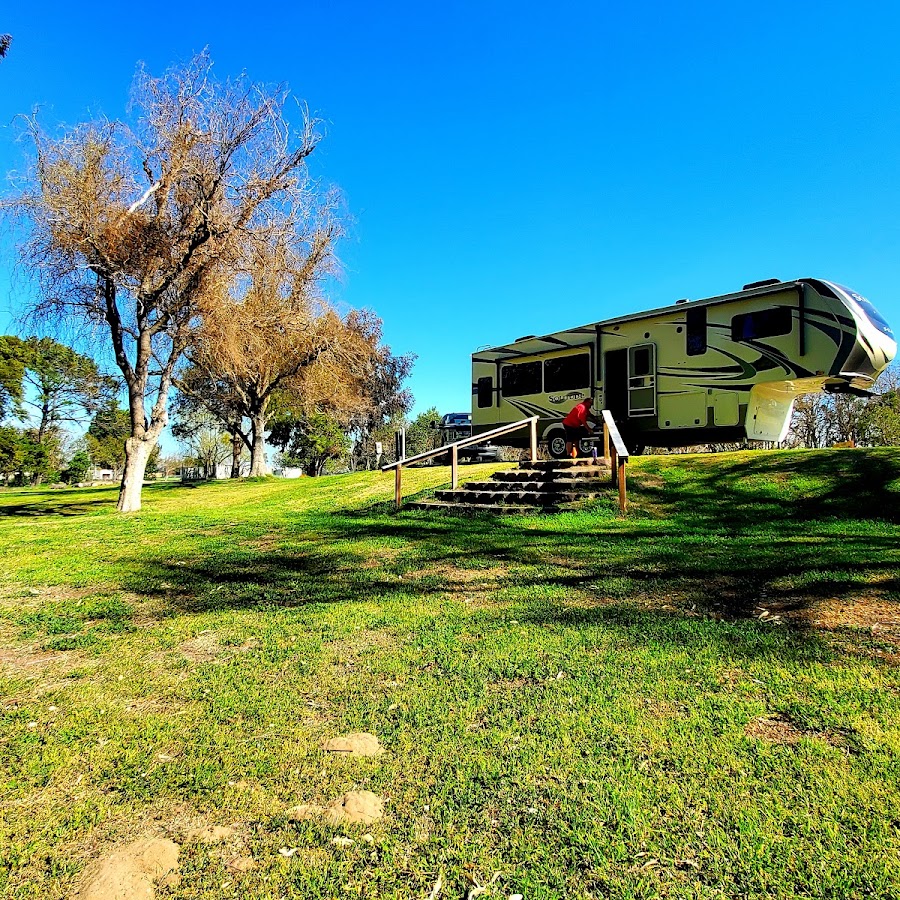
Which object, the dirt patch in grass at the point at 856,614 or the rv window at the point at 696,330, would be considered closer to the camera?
the dirt patch in grass at the point at 856,614

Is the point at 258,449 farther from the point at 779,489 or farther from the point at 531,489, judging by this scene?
the point at 779,489

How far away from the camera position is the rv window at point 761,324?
1111cm

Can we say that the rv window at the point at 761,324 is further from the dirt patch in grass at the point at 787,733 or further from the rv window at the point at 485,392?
the dirt patch in grass at the point at 787,733

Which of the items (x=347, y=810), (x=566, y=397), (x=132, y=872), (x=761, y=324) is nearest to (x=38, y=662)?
(x=132, y=872)

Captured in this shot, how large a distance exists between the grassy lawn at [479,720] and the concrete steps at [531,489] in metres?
3.14

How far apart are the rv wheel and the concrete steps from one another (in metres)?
3.48

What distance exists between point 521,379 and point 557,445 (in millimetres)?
2282

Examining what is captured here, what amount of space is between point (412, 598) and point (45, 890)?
3172 mm

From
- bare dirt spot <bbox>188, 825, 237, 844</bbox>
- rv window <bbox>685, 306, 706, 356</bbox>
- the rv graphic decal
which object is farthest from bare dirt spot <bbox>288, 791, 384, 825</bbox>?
the rv graphic decal

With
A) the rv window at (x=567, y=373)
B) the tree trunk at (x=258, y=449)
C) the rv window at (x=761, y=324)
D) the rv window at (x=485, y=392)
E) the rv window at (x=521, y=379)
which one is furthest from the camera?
the tree trunk at (x=258, y=449)

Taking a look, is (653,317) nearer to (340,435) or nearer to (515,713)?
(515,713)

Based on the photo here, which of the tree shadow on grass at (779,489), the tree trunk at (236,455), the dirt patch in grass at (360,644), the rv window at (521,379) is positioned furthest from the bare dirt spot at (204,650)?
the tree trunk at (236,455)

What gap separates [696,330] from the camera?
12234 mm

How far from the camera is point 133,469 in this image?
13.9 m
